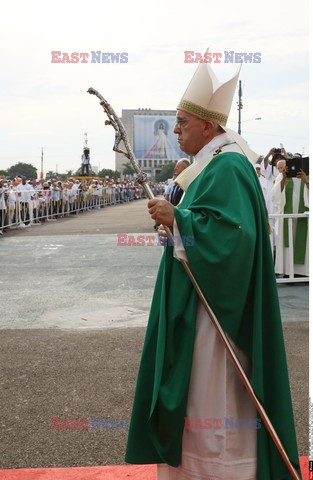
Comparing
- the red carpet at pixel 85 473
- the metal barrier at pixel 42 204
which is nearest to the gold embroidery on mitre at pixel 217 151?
the red carpet at pixel 85 473

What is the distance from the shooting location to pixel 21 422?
3.97 meters

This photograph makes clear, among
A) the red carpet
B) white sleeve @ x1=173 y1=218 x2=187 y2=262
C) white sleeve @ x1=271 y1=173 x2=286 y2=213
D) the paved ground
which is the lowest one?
the red carpet

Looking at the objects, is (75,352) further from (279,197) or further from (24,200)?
(24,200)

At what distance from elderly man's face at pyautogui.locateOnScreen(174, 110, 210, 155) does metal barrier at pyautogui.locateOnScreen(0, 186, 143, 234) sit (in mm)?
14770

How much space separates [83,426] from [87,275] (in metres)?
5.75

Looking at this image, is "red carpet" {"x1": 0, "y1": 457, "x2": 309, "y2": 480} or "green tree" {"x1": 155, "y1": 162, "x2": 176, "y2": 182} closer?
"red carpet" {"x1": 0, "y1": 457, "x2": 309, "y2": 480}

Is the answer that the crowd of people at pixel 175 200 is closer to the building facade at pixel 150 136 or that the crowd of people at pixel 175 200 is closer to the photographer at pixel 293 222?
the photographer at pixel 293 222

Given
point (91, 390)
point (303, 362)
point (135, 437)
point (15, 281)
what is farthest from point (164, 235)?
point (15, 281)

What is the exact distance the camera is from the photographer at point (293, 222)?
28.8 ft

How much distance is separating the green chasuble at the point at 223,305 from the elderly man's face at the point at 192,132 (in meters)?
0.17

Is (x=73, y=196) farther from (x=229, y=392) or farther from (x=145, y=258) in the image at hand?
(x=229, y=392)

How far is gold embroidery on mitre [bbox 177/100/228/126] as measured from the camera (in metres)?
2.63

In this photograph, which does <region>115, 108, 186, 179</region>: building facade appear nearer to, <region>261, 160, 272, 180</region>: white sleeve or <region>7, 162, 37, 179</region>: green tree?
<region>261, 160, 272, 180</region>: white sleeve

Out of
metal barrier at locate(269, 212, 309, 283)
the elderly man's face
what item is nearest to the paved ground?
metal barrier at locate(269, 212, 309, 283)
